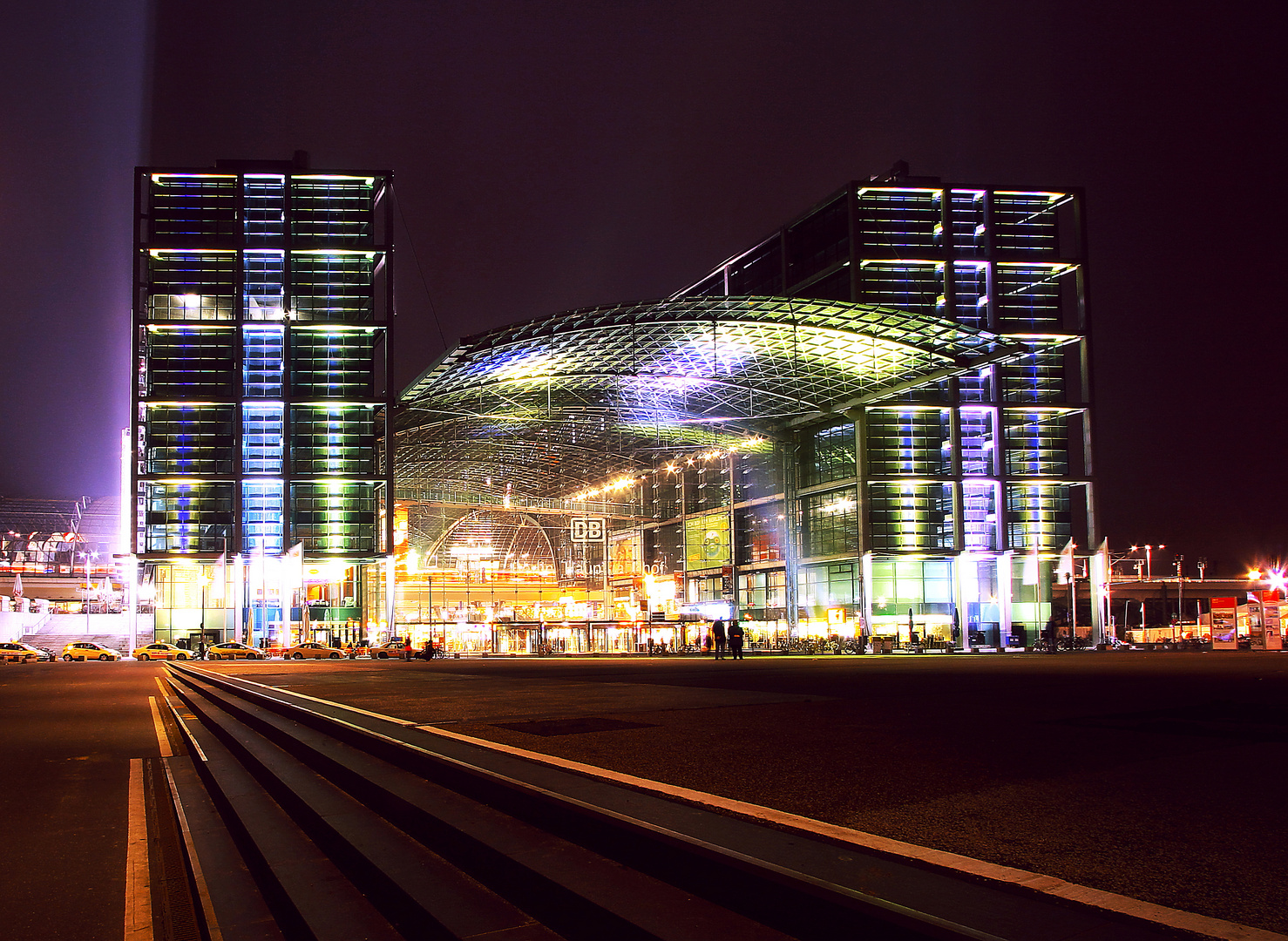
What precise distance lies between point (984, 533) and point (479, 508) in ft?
210

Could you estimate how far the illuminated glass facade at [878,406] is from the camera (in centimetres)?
6166

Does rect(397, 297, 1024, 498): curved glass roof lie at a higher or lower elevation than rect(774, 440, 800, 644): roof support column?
higher

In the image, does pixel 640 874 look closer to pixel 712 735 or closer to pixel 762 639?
pixel 712 735

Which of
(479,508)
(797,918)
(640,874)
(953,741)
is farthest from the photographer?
(479,508)

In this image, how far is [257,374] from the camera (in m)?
72.0

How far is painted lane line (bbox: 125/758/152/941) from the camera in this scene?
18.5 feet

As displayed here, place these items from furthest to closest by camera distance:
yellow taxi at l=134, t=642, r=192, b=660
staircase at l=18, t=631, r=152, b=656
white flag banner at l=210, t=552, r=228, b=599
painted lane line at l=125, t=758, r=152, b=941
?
staircase at l=18, t=631, r=152, b=656
white flag banner at l=210, t=552, r=228, b=599
yellow taxi at l=134, t=642, r=192, b=660
painted lane line at l=125, t=758, r=152, b=941

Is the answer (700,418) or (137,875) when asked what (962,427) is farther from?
(137,875)

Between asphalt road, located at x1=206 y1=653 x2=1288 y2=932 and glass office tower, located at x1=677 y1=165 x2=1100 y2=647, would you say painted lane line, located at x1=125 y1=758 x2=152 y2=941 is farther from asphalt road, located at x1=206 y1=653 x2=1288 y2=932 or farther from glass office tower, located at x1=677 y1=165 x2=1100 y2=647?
glass office tower, located at x1=677 y1=165 x2=1100 y2=647

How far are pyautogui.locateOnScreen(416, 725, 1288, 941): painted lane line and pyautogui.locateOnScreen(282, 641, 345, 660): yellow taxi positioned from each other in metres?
54.8

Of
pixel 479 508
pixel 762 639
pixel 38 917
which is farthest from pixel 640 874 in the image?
pixel 479 508

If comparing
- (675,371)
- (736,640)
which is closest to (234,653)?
(675,371)

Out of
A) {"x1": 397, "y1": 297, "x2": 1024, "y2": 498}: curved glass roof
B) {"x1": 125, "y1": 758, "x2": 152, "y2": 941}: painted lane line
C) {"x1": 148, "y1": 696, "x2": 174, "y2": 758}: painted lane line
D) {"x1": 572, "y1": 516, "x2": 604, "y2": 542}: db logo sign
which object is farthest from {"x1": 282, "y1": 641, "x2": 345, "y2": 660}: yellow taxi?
{"x1": 125, "y1": 758, "x2": 152, "y2": 941}: painted lane line

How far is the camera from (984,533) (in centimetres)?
7081
